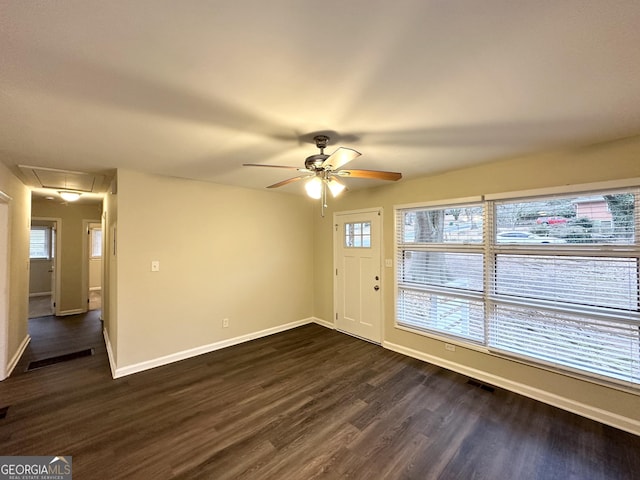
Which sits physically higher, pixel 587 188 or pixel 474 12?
pixel 474 12

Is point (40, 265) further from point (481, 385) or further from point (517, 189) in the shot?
point (517, 189)

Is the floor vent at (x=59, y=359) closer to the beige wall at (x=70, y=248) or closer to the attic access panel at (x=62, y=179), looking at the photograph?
the attic access panel at (x=62, y=179)

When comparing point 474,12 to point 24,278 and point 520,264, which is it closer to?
point 520,264

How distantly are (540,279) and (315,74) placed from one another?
2.89 metres

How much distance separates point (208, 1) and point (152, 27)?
30 centimetres

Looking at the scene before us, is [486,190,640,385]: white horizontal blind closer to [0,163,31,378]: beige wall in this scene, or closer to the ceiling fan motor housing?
the ceiling fan motor housing

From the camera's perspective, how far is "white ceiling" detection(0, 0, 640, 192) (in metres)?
1.05

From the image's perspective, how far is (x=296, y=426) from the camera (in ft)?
7.44

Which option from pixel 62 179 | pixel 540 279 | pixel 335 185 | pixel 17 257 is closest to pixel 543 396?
pixel 540 279

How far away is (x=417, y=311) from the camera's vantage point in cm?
366

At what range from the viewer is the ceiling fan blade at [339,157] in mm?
1874

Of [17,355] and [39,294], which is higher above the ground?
[39,294]

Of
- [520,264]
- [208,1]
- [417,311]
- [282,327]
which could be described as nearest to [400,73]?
[208,1]

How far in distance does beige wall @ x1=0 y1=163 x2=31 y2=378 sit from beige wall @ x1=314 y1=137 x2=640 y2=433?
4.40 meters
